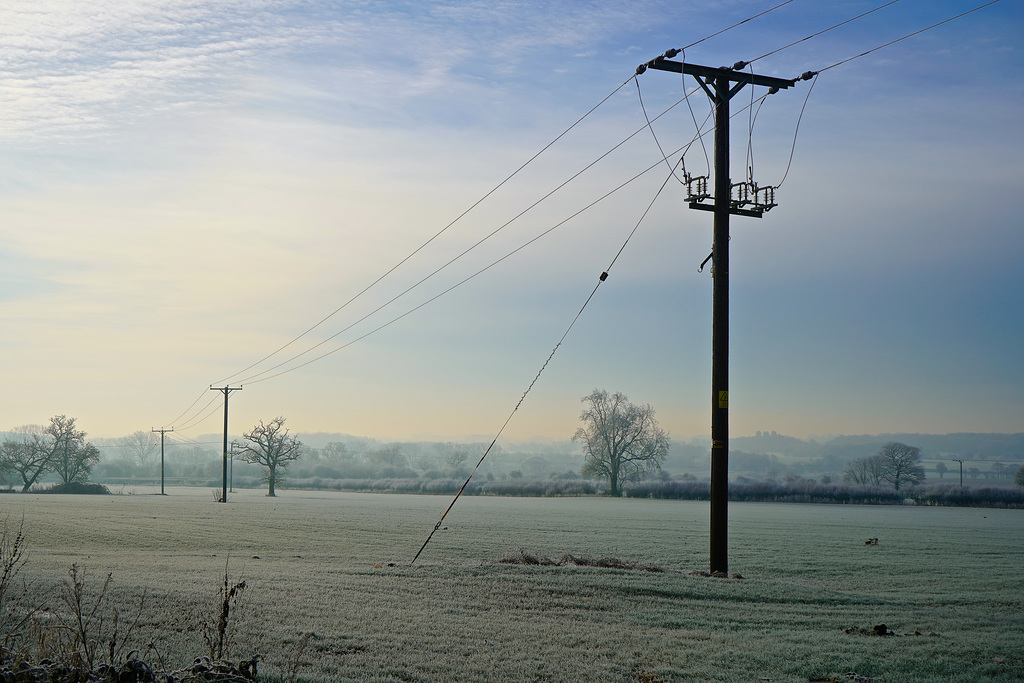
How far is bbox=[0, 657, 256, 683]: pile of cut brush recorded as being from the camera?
5.01 metres

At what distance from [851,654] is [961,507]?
5932cm

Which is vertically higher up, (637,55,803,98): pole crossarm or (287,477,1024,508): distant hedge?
(637,55,803,98): pole crossarm

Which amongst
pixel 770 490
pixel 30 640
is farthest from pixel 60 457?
pixel 30 640

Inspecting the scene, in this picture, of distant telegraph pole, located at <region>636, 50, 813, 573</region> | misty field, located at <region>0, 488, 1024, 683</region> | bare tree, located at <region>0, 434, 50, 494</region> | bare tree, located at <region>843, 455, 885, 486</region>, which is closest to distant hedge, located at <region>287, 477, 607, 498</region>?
bare tree, located at <region>0, 434, 50, 494</region>

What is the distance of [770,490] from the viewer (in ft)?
229

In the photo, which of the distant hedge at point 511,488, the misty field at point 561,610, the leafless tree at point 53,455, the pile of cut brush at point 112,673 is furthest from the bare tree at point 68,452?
the pile of cut brush at point 112,673

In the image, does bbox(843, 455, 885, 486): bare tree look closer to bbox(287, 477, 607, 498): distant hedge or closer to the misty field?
bbox(287, 477, 607, 498): distant hedge

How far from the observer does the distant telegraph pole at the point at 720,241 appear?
16.2 metres

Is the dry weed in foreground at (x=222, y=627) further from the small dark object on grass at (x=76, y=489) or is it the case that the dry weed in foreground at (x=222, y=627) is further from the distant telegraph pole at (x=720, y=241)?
the small dark object on grass at (x=76, y=489)

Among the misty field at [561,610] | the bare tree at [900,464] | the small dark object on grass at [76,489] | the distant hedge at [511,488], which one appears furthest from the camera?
the bare tree at [900,464]

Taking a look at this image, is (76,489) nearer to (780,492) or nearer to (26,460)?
(26,460)

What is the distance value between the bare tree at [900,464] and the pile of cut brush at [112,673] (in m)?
104

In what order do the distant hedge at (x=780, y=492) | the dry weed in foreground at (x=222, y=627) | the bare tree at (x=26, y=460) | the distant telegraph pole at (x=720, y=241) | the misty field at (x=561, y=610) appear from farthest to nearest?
the bare tree at (x=26, y=460), the distant hedge at (x=780, y=492), the distant telegraph pole at (x=720, y=241), the misty field at (x=561, y=610), the dry weed in foreground at (x=222, y=627)

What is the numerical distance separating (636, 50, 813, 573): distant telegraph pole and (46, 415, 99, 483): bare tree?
275ft
